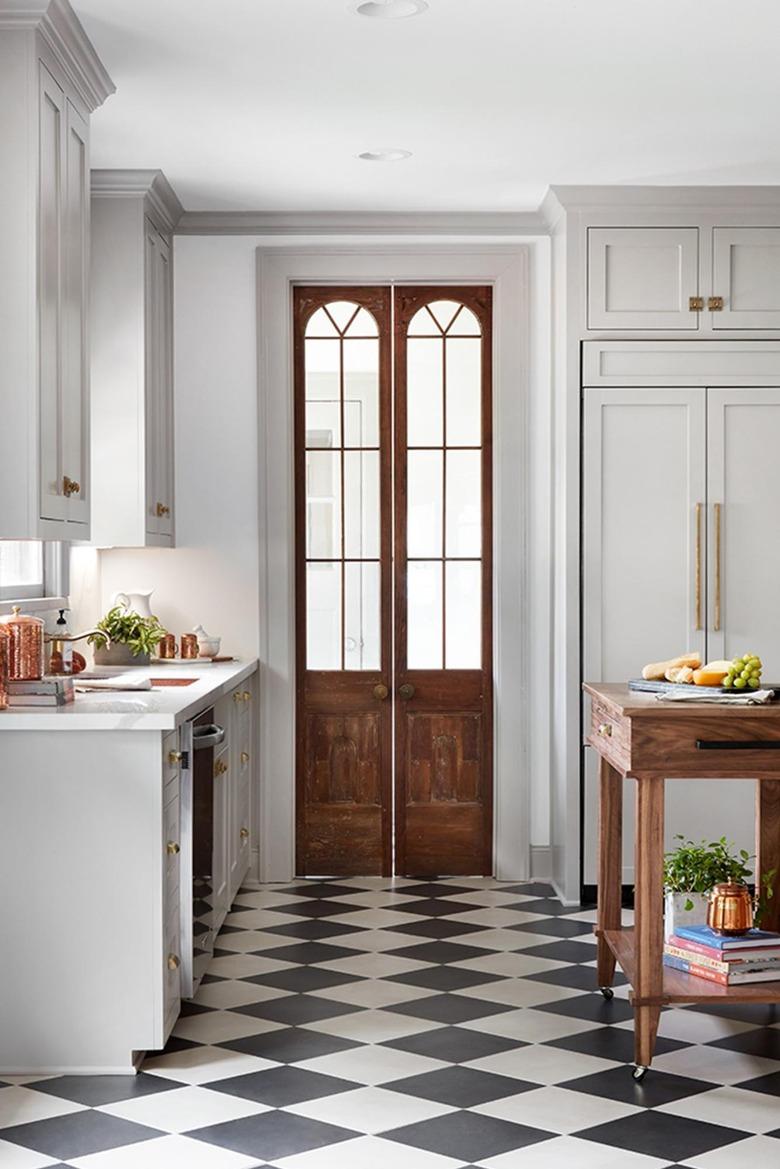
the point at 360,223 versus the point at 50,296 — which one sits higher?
the point at 360,223

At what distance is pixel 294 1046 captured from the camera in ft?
12.5

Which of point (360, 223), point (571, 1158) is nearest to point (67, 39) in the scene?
point (360, 223)

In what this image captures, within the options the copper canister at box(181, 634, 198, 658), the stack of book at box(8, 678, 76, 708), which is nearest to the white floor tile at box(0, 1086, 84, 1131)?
the stack of book at box(8, 678, 76, 708)

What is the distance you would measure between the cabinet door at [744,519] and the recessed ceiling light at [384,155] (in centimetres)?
149

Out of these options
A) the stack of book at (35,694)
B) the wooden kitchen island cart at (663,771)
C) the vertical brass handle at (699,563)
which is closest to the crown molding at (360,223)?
the vertical brass handle at (699,563)

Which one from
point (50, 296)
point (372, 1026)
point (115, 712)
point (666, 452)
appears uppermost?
point (50, 296)

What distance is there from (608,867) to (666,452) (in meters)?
1.85

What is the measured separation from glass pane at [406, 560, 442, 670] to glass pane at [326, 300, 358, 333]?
1.05m

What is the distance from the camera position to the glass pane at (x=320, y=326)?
19.6 feet

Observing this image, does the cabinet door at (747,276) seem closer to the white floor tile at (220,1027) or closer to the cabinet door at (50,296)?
the cabinet door at (50,296)

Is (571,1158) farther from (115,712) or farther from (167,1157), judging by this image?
(115,712)

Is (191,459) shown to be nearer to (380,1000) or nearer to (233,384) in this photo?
A: (233,384)

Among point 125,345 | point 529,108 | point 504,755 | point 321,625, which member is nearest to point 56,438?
point 125,345

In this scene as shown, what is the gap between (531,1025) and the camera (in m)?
4.00
